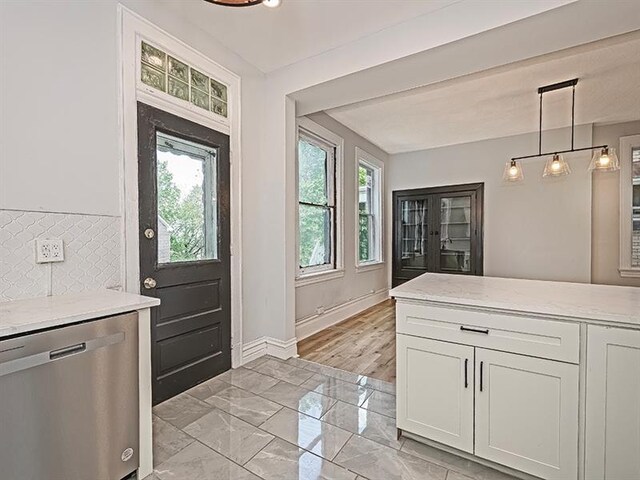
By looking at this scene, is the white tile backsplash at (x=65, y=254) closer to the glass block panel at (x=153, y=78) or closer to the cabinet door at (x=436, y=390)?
the glass block panel at (x=153, y=78)

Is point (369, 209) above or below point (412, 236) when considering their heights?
above

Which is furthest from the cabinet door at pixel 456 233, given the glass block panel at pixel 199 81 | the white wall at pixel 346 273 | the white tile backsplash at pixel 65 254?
the white tile backsplash at pixel 65 254

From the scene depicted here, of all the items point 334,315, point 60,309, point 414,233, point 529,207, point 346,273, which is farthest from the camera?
point 414,233

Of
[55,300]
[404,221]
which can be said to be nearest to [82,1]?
[55,300]

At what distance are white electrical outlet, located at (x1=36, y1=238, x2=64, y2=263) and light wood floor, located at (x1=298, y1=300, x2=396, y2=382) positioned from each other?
217 centimetres

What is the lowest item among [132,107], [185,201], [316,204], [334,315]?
[334,315]

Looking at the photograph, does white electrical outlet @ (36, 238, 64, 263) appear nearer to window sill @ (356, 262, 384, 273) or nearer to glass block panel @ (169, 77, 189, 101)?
glass block panel @ (169, 77, 189, 101)

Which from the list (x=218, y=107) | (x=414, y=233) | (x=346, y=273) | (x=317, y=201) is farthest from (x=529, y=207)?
(x=218, y=107)

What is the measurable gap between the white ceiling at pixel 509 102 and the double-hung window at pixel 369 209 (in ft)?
1.45

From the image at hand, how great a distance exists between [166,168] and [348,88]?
1.67 m

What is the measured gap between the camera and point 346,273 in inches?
182

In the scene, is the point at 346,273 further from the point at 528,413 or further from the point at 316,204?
the point at 528,413

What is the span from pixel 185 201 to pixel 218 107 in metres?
0.86

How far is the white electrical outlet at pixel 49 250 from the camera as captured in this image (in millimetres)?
1689
